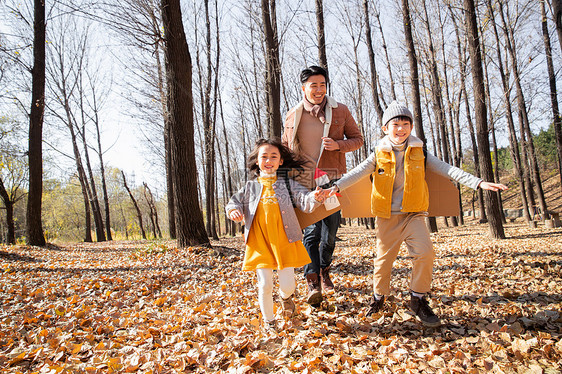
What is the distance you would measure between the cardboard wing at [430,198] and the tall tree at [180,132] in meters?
4.37

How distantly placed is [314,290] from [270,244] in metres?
0.81

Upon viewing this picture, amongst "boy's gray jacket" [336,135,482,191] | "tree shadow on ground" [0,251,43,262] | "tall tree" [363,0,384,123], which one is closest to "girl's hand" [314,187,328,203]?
"boy's gray jacket" [336,135,482,191]

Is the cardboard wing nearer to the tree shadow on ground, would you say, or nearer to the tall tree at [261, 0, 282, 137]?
the tall tree at [261, 0, 282, 137]

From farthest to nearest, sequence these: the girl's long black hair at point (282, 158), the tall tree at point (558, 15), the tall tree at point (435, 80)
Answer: the tall tree at point (435, 80)
the tall tree at point (558, 15)
the girl's long black hair at point (282, 158)

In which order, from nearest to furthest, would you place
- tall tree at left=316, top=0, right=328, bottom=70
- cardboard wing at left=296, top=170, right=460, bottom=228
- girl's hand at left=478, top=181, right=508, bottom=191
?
1. girl's hand at left=478, top=181, right=508, bottom=191
2. cardboard wing at left=296, top=170, right=460, bottom=228
3. tall tree at left=316, top=0, right=328, bottom=70

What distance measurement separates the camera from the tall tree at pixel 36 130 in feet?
31.2

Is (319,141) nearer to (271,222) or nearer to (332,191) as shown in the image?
(332,191)

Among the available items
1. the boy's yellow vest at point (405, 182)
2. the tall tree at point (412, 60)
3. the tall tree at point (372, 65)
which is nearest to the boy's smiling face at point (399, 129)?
the boy's yellow vest at point (405, 182)

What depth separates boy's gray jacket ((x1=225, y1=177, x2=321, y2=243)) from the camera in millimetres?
2820

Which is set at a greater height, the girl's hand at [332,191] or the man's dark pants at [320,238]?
the girl's hand at [332,191]

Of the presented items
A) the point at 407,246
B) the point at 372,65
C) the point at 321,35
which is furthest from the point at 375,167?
the point at 372,65

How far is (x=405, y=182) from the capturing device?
2.86 m

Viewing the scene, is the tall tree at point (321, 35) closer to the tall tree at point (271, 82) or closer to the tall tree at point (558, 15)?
the tall tree at point (271, 82)

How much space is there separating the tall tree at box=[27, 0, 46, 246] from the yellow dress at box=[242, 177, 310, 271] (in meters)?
9.96
